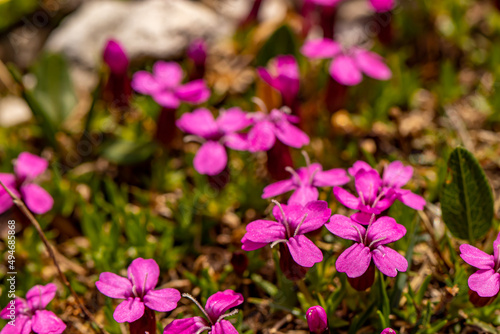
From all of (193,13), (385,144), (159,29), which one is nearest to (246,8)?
(193,13)

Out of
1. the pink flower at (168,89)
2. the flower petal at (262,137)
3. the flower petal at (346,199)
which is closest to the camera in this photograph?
the flower petal at (346,199)

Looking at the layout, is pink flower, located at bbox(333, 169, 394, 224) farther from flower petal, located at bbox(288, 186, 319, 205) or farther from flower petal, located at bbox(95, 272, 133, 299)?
flower petal, located at bbox(95, 272, 133, 299)

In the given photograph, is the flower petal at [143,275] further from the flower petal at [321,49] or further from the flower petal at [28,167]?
the flower petal at [321,49]

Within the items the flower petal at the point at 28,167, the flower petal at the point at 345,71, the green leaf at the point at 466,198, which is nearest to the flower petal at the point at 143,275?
the flower petal at the point at 28,167

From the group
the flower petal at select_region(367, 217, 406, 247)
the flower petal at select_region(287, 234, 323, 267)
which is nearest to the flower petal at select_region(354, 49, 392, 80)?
the flower petal at select_region(367, 217, 406, 247)

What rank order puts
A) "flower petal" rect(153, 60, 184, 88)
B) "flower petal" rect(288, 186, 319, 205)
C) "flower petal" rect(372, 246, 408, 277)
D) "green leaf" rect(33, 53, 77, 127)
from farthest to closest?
"green leaf" rect(33, 53, 77, 127) < "flower petal" rect(153, 60, 184, 88) < "flower petal" rect(288, 186, 319, 205) < "flower petal" rect(372, 246, 408, 277)

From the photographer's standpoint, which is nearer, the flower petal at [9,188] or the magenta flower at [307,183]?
the magenta flower at [307,183]

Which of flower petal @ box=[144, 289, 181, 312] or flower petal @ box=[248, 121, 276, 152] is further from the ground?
flower petal @ box=[248, 121, 276, 152]
